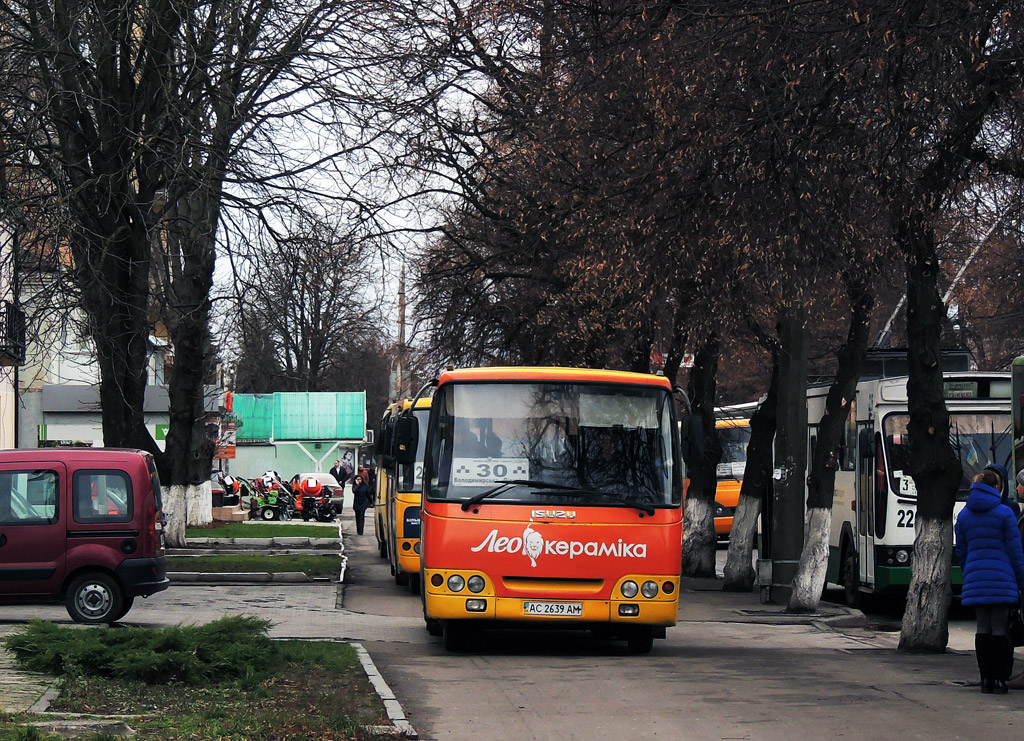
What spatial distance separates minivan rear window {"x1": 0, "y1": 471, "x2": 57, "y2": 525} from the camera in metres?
16.3

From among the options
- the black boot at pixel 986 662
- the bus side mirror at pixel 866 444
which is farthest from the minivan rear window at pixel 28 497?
the bus side mirror at pixel 866 444

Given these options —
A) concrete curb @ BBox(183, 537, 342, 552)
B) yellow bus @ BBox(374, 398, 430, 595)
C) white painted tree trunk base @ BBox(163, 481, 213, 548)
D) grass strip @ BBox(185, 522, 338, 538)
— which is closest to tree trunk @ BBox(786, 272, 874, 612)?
yellow bus @ BBox(374, 398, 430, 595)

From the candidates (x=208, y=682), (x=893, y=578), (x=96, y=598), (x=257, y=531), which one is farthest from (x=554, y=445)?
(x=257, y=531)

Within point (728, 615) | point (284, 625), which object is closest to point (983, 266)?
point (728, 615)

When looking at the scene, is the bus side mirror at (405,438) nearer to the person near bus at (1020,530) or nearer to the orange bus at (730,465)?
the person near bus at (1020,530)

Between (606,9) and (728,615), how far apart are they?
908 centimetres

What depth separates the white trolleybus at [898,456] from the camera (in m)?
19.1

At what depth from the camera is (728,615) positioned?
63.8ft

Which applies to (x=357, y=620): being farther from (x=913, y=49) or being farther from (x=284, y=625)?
(x=913, y=49)

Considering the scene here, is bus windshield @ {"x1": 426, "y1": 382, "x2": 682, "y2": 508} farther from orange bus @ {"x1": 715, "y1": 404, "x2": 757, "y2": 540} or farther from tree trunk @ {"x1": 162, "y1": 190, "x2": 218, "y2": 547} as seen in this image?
orange bus @ {"x1": 715, "y1": 404, "x2": 757, "y2": 540}

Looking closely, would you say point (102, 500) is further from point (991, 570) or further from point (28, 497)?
point (991, 570)

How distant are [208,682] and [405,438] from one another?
14.6 feet

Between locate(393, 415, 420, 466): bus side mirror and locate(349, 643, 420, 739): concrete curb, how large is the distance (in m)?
2.31

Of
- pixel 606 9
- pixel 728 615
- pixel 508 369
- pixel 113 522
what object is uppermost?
pixel 606 9
